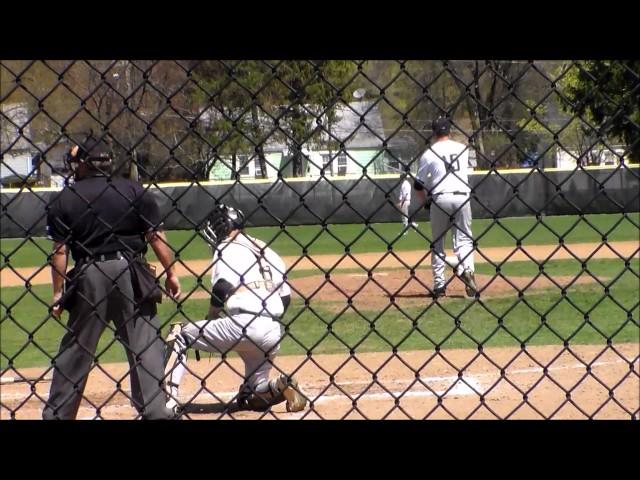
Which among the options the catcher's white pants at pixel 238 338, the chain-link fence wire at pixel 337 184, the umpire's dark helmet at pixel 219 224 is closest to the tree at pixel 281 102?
the chain-link fence wire at pixel 337 184

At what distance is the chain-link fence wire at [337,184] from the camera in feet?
9.93

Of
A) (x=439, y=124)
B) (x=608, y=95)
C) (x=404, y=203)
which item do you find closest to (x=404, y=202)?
(x=404, y=203)

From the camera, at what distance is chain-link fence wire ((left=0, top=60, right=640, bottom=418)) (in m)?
3.03

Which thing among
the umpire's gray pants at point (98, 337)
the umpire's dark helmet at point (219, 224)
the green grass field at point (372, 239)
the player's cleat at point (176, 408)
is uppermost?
the green grass field at point (372, 239)

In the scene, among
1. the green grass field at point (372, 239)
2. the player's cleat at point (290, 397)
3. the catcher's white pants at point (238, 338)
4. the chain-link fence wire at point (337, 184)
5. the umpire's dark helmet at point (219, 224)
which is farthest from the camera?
the green grass field at point (372, 239)

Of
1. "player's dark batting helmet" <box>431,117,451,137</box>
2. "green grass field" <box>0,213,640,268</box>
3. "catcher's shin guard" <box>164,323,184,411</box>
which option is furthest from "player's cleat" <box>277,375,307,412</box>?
"green grass field" <box>0,213,640,268</box>

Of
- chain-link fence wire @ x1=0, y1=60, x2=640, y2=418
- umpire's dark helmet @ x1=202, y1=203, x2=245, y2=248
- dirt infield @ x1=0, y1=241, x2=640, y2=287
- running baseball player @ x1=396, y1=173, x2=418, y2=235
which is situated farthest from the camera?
dirt infield @ x1=0, y1=241, x2=640, y2=287

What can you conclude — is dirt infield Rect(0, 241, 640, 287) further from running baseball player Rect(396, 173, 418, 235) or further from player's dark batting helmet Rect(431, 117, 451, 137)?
player's dark batting helmet Rect(431, 117, 451, 137)

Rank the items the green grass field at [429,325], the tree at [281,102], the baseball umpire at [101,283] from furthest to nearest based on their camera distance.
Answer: the green grass field at [429,325] → the baseball umpire at [101,283] → the tree at [281,102]

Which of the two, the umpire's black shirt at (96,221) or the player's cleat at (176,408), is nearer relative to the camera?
the player's cleat at (176,408)

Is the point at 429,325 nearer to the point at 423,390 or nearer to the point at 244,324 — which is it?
the point at 423,390

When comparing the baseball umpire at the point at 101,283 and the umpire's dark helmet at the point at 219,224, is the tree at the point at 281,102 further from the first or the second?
the baseball umpire at the point at 101,283
